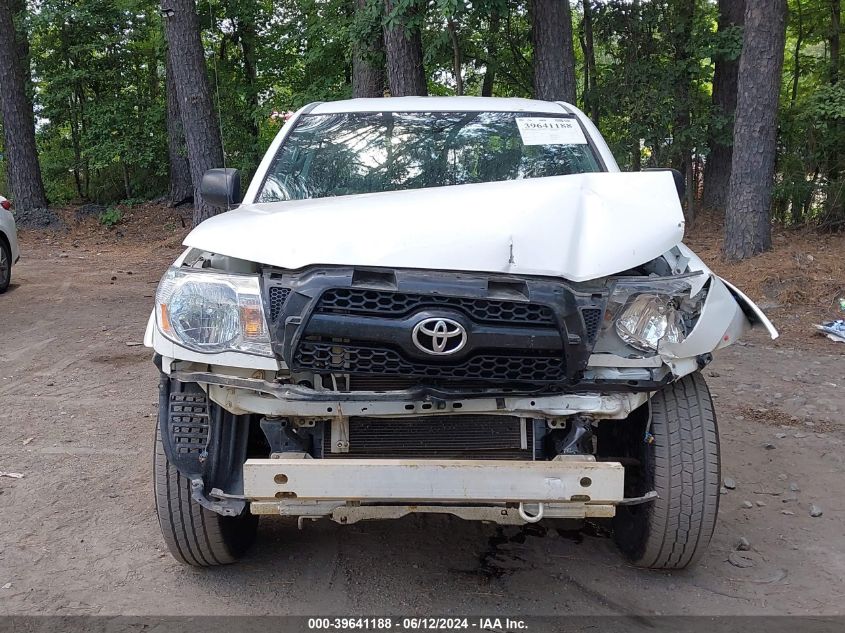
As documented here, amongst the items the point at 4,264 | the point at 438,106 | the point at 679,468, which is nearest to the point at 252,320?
the point at 679,468

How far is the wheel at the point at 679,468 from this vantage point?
2.98m

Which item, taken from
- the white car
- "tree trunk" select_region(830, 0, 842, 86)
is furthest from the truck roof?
"tree trunk" select_region(830, 0, 842, 86)

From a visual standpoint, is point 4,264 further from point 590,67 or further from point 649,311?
point 590,67

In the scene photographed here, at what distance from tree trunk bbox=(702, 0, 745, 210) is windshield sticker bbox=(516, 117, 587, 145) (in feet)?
29.8

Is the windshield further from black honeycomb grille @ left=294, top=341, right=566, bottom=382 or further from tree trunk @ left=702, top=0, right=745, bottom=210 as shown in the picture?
tree trunk @ left=702, top=0, right=745, bottom=210

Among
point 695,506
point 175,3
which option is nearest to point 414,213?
point 695,506

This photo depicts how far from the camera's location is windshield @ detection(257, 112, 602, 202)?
4.00 m

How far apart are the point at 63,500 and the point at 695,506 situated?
3.09 m

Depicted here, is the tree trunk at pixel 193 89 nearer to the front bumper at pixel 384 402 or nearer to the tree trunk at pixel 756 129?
the tree trunk at pixel 756 129

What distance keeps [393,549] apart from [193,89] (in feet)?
37.0

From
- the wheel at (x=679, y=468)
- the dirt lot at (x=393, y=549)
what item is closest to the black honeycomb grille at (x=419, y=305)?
the wheel at (x=679, y=468)

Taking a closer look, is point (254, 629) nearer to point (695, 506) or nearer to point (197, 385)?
point (197, 385)

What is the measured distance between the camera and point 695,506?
3020mm

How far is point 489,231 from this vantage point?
2.68 meters
